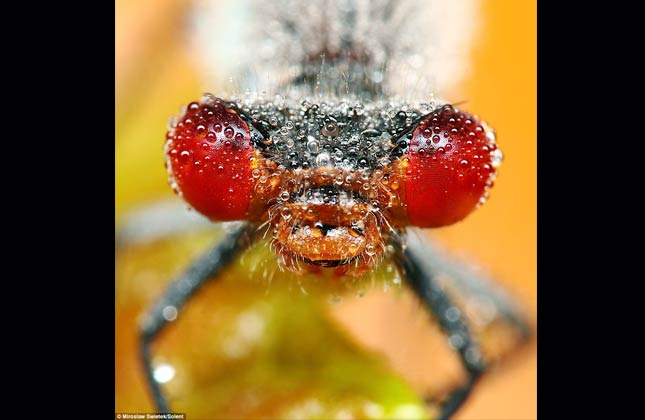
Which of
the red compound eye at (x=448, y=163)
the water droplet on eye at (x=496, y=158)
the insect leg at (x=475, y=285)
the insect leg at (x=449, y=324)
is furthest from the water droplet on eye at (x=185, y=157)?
the insect leg at (x=475, y=285)

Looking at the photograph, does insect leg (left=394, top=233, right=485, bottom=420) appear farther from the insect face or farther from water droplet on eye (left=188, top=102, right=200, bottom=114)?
water droplet on eye (left=188, top=102, right=200, bottom=114)

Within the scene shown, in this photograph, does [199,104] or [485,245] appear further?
[485,245]

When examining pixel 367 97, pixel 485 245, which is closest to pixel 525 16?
pixel 485 245

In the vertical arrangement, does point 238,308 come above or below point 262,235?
below

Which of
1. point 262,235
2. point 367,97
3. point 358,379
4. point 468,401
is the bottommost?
point 468,401

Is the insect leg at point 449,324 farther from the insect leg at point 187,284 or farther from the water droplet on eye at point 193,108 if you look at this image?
the water droplet on eye at point 193,108

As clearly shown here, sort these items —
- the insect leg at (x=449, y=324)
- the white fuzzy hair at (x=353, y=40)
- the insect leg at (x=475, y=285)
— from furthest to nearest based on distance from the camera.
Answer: the insect leg at (x=475, y=285) → the insect leg at (x=449, y=324) → the white fuzzy hair at (x=353, y=40)

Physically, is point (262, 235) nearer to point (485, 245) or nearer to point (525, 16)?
point (485, 245)

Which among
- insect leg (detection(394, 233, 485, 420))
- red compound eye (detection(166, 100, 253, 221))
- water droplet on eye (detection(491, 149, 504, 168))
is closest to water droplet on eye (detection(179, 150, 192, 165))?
red compound eye (detection(166, 100, 253, 221))
